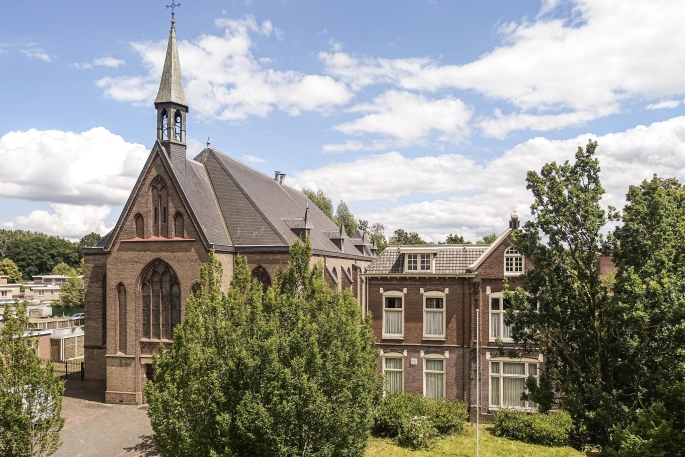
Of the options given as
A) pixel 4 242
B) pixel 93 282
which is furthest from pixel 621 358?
pixel 4 242

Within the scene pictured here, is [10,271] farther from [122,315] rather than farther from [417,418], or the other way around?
[417,418]

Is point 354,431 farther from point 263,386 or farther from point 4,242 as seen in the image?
point 4,242

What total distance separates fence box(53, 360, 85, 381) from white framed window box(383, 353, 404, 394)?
74.3ft

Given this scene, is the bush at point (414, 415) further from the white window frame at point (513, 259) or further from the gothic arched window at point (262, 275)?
the gothic arched window at point (262, 275)

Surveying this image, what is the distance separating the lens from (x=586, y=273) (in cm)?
1509

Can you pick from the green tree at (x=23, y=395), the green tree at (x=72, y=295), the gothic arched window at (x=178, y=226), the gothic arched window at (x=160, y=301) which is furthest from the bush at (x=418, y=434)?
the green tree at (x=72, y=295)

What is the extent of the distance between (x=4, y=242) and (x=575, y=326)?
510 ft

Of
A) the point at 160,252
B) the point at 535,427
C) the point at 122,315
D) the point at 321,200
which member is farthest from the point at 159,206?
the point at 321,200

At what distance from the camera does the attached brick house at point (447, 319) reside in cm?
2536

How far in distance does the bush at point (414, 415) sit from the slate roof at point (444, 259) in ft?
22.5

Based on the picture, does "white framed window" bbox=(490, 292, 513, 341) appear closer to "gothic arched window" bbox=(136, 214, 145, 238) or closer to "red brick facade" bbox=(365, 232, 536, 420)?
"red brick facade" bbox=(365, 232, 536, 420)

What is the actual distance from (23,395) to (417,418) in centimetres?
1594

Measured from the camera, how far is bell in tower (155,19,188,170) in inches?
1174

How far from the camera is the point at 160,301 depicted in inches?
1132
